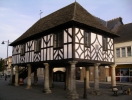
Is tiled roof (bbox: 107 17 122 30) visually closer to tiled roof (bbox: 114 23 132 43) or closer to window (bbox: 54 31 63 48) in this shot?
tiled roof (bbox: 114 23 132 43)

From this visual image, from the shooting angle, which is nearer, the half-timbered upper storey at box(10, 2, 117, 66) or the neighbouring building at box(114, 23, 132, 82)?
the half-timbered upper storey at box(10, 2, 117, 66)

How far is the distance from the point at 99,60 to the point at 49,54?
15.0 ft

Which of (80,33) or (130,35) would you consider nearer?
(80,33)

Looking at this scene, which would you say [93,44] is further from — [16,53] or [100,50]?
[16,53]

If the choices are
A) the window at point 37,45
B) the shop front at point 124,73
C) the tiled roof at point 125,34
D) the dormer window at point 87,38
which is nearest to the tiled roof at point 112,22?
the tiled roof at point 125,34

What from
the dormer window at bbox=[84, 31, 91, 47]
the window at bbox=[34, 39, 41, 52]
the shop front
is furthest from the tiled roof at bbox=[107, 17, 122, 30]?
the dormer window at bbox=[84, 31, 91, 47]

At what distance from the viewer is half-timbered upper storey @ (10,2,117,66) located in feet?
44.5

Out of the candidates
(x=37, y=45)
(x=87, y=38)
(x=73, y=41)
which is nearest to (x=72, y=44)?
(x=73, y=41)

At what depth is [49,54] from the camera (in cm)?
1566

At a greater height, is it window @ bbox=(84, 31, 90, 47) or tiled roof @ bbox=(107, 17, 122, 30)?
tiled roof @ bbox=(107, 17, 122, 30)

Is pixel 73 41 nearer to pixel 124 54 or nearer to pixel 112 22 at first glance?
pixel 124 54

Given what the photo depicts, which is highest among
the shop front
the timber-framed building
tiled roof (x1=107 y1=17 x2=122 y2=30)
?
tiled roof (x1=107 y1=17 x2=122 y2=30)

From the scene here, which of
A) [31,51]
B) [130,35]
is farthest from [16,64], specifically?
[130,35]

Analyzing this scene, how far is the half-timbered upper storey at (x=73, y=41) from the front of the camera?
13.6 metres
